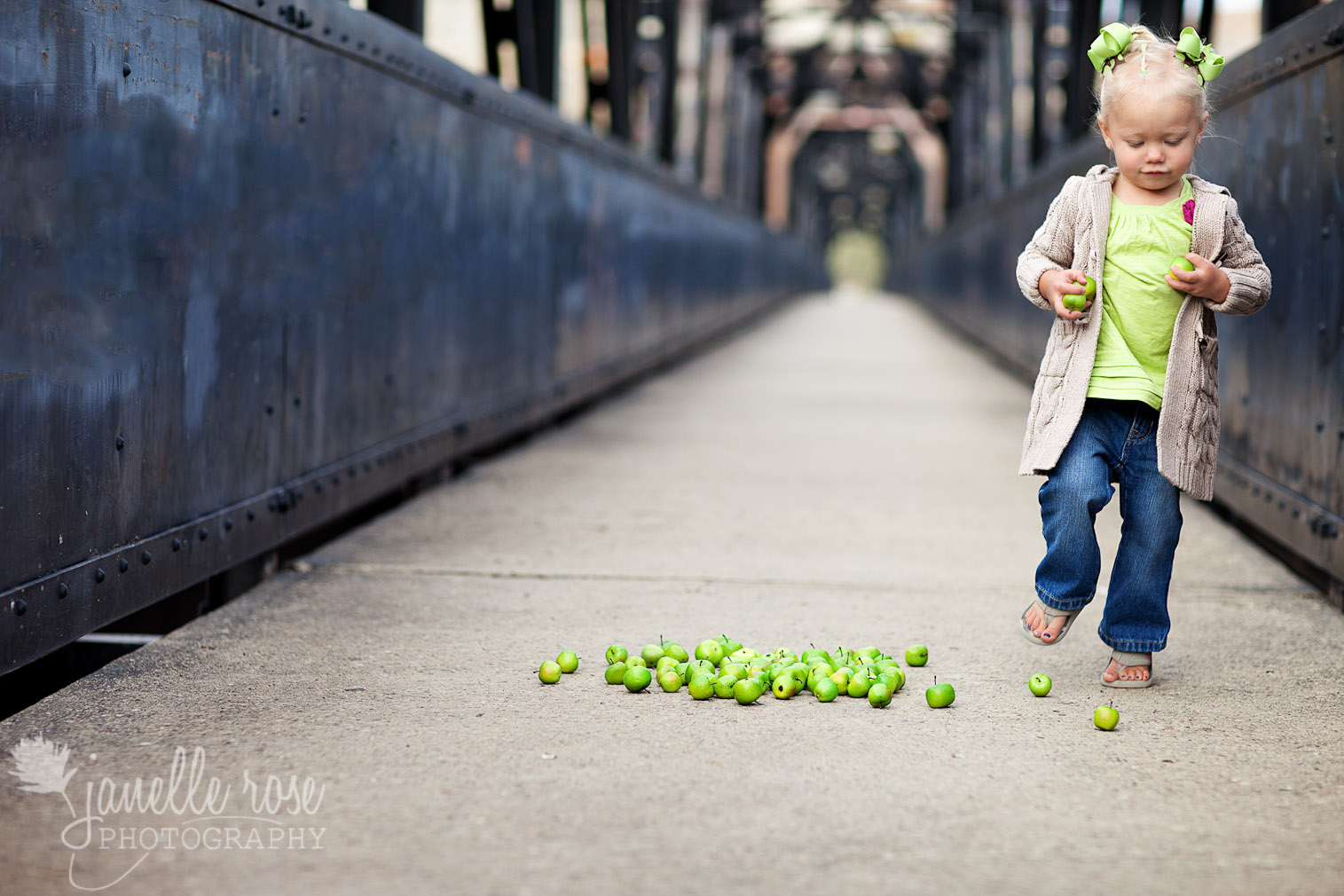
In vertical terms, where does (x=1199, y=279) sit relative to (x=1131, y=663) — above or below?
above

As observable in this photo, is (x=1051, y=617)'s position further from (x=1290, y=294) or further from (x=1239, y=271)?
(x=1290, y=294)

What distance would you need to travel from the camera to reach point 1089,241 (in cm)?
321

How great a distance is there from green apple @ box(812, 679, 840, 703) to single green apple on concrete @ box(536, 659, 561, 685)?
0.58 m

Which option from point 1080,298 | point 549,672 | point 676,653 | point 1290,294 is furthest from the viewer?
point 1290,294

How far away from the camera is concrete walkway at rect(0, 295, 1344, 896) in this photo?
233cm

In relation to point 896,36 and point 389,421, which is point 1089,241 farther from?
point 896,36

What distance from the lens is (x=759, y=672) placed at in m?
3.28

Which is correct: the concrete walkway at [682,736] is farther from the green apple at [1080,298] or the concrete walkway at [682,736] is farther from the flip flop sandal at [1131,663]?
the green apple at [1080,298]

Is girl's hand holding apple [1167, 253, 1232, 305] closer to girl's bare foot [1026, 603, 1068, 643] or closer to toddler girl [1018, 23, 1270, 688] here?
toddler girl [1018, 23, 1270, 688]

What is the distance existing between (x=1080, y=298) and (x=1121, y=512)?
51cm

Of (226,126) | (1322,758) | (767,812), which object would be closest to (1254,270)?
(1322,758)

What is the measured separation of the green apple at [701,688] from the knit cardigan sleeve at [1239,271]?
1.34 meters

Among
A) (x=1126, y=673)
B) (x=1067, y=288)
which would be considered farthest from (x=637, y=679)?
(x=1067, y=288)

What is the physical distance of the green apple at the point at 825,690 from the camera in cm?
324
